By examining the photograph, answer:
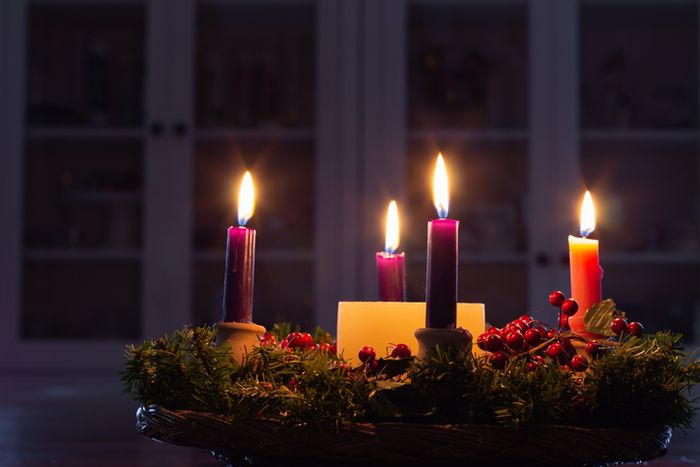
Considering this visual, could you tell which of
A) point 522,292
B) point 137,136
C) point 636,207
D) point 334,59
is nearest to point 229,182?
point 137,136

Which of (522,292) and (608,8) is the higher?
(608,8)

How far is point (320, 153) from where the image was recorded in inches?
86.2

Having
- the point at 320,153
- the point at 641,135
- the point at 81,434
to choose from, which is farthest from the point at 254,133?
the point at 81,434

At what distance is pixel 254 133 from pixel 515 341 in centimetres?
177

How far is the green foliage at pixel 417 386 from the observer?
1.69 feet

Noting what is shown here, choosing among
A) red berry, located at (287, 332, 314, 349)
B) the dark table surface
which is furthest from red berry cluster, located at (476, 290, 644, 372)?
the dark table surface

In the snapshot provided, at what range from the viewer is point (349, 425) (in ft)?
1.65

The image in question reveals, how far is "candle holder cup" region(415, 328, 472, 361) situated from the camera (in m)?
0.53

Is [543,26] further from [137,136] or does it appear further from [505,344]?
[505,344]

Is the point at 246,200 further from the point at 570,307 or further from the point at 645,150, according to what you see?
the point at 645,150

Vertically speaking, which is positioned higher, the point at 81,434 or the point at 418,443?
the point at 418,443

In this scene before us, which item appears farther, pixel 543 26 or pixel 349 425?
pixel 543 26

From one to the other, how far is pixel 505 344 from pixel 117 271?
1781 millimetres

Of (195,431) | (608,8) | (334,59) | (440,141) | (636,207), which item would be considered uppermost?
(608,8)
